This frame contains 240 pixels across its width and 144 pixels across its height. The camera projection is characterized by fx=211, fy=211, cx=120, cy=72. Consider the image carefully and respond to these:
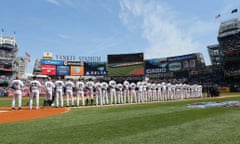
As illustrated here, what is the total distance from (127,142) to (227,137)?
6.33ft

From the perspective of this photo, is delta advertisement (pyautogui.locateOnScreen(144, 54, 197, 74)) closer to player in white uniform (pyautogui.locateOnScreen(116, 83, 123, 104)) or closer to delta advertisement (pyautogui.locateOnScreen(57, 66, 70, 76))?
delta advertisement (pyautogui.locateOnScreen(57, 66, 70, 76))

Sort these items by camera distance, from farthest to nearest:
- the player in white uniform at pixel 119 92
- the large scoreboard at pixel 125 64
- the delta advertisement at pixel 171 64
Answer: the delta advertisement at pixel 171 64 < the large scoreboard at pixel 125 64 < the player in white uniform at pixel 119 92

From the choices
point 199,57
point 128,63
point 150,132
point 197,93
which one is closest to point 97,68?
point 128,63

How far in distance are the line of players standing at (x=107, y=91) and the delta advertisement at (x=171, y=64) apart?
2955 centimetres

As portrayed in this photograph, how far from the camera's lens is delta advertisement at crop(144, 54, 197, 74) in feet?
181

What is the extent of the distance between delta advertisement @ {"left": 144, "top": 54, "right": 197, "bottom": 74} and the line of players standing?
96.9ft

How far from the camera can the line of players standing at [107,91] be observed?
13.0 meters

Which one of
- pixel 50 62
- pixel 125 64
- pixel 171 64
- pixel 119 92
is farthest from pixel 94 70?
pixel 119 92

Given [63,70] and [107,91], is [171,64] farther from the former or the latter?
[107,91]

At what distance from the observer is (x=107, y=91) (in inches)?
653

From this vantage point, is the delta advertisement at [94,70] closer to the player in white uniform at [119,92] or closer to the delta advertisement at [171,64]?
the delta advertisement at [171,64]

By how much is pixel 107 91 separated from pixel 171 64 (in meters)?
43.7

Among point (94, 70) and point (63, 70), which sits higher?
point (94, 70)

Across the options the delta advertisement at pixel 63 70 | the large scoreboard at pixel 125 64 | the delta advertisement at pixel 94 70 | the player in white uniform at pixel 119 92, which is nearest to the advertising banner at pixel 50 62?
the delta advertisement at pixel 63 70
